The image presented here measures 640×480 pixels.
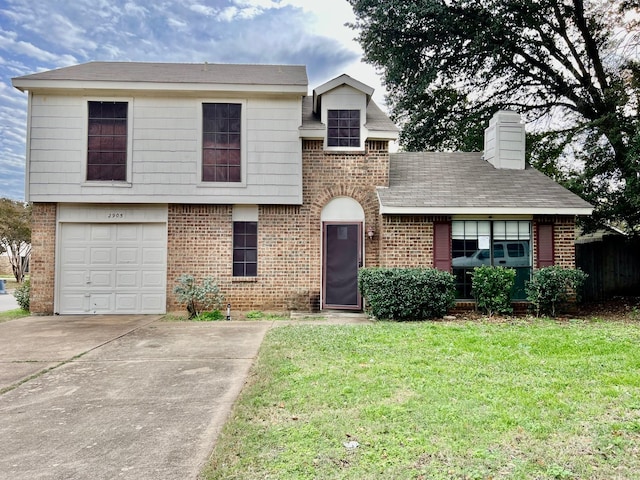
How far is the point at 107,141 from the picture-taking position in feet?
34.0

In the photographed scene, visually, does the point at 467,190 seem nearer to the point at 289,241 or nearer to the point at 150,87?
the point at 289,241

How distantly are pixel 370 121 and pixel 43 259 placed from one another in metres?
8.87

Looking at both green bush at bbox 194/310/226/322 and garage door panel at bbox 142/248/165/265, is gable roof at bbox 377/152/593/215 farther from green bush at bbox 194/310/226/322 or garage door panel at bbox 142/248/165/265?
garage door panel at bbox 142/248/165/265

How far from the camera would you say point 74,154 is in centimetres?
1021

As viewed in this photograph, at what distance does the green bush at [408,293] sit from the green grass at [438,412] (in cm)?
252

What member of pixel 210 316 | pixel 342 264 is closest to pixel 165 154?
pixel 210 316

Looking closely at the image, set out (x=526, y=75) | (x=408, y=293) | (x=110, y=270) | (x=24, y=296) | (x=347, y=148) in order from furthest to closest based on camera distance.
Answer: (x=526, y=75), (x=24, y=296), (x=347, y=148), (x=110, y=270), (x=408, y=293)

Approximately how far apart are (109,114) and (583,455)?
11.3m

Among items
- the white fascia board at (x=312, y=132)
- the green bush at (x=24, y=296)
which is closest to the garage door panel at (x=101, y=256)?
the green bush at (x=24, y=296)

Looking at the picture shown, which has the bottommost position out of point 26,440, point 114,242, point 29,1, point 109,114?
point 26,440

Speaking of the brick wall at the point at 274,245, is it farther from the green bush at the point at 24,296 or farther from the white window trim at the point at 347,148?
the green bush at the point at 24,296

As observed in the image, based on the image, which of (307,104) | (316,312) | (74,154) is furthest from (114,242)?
(307,104)

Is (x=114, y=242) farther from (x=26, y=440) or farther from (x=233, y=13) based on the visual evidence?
(x=233, y=13)

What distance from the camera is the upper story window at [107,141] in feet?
33.8
